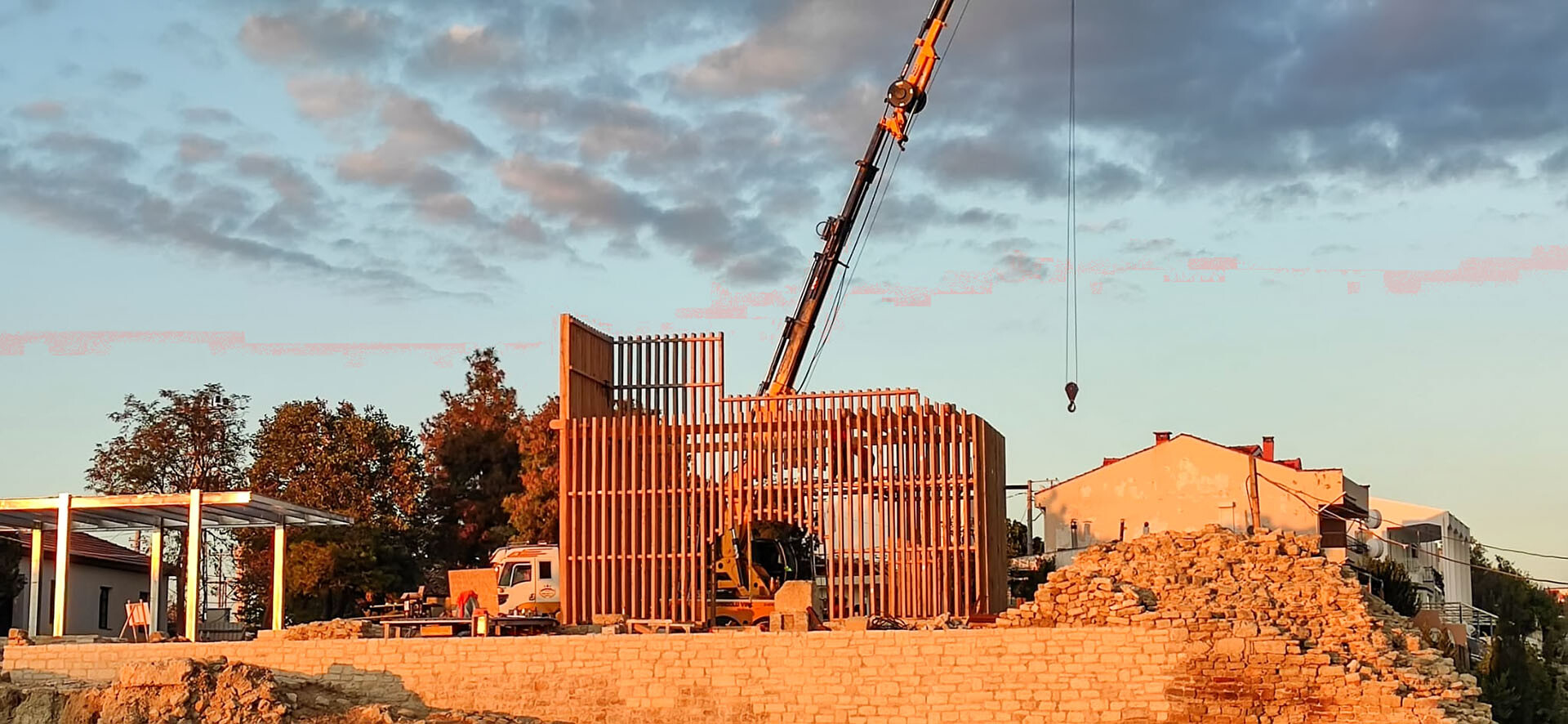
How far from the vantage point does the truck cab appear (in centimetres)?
3231

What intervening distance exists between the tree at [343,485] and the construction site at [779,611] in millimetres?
4469

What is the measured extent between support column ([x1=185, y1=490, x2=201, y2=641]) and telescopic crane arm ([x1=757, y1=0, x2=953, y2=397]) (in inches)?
464

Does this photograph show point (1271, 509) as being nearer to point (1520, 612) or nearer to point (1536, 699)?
point (1536, 699)

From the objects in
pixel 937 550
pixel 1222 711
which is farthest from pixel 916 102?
pixel 1222 711

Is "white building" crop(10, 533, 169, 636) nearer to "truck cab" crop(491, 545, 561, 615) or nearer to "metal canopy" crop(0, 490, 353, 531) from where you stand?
"metal canopy" crop(0, 490, 353, 531)

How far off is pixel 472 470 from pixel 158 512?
14654 millimetres

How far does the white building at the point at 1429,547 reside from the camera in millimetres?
50531

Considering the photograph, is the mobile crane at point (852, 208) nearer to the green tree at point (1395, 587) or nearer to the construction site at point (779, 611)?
the construction site at point (779, 611)

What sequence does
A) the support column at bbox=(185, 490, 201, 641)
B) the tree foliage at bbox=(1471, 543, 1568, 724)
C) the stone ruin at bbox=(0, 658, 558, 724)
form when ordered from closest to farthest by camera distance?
the stone ruin at bbox=(0, 658, 558, 724) < the support column at bbox=(185, 490, 201, 641) < the tree foliage at bbox=(1471, 543, 1568, 724)

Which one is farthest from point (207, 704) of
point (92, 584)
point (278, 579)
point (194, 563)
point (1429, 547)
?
point (1429, 547)

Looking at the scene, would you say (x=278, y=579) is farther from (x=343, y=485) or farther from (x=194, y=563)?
(x=343, y=485)

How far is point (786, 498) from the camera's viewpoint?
2955 centimetres

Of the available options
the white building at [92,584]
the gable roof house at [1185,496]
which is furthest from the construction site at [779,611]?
the gable roof house at [1185,496]

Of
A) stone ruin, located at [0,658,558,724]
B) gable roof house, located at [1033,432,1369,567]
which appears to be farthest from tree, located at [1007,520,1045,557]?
stone ruin, located at [0,658,558,724]
